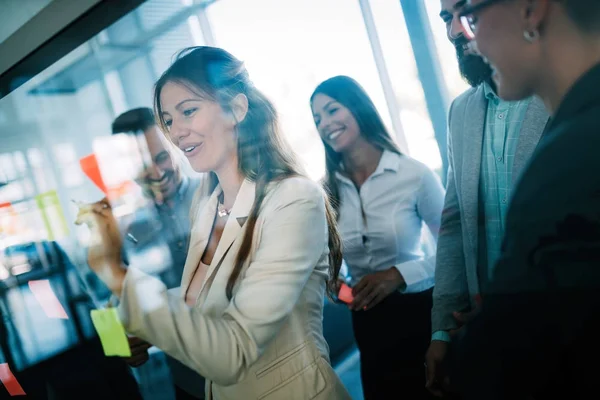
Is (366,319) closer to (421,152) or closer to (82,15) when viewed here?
(421,152)

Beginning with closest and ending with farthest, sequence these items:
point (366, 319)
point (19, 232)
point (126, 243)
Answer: point (366, 319)
point (126, 243)
point (19, 232)

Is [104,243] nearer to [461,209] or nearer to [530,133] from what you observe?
[461,209]

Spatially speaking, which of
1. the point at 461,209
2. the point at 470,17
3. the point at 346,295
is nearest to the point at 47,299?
the point at 346,295

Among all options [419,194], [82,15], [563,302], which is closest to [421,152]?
[419,194]

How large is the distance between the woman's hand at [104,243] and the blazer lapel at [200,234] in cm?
17

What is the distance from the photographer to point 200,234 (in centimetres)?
95

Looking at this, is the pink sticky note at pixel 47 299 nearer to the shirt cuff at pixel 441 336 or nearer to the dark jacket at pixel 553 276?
the shirt cuff at pixel 441 336

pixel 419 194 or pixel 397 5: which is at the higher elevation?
pixel 397 5

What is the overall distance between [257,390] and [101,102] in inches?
28.5

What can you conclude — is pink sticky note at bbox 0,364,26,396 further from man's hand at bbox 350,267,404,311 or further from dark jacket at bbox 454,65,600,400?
dark jacket at bbox 454,65,600,400

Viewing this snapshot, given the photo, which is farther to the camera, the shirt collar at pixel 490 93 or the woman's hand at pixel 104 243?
the woman's hand at pixel 104 243

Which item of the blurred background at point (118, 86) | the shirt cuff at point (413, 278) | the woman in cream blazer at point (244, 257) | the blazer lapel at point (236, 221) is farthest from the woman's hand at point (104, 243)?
the shirt cuff at point (413, 278)

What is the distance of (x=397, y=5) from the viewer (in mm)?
713

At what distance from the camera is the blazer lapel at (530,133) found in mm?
598
